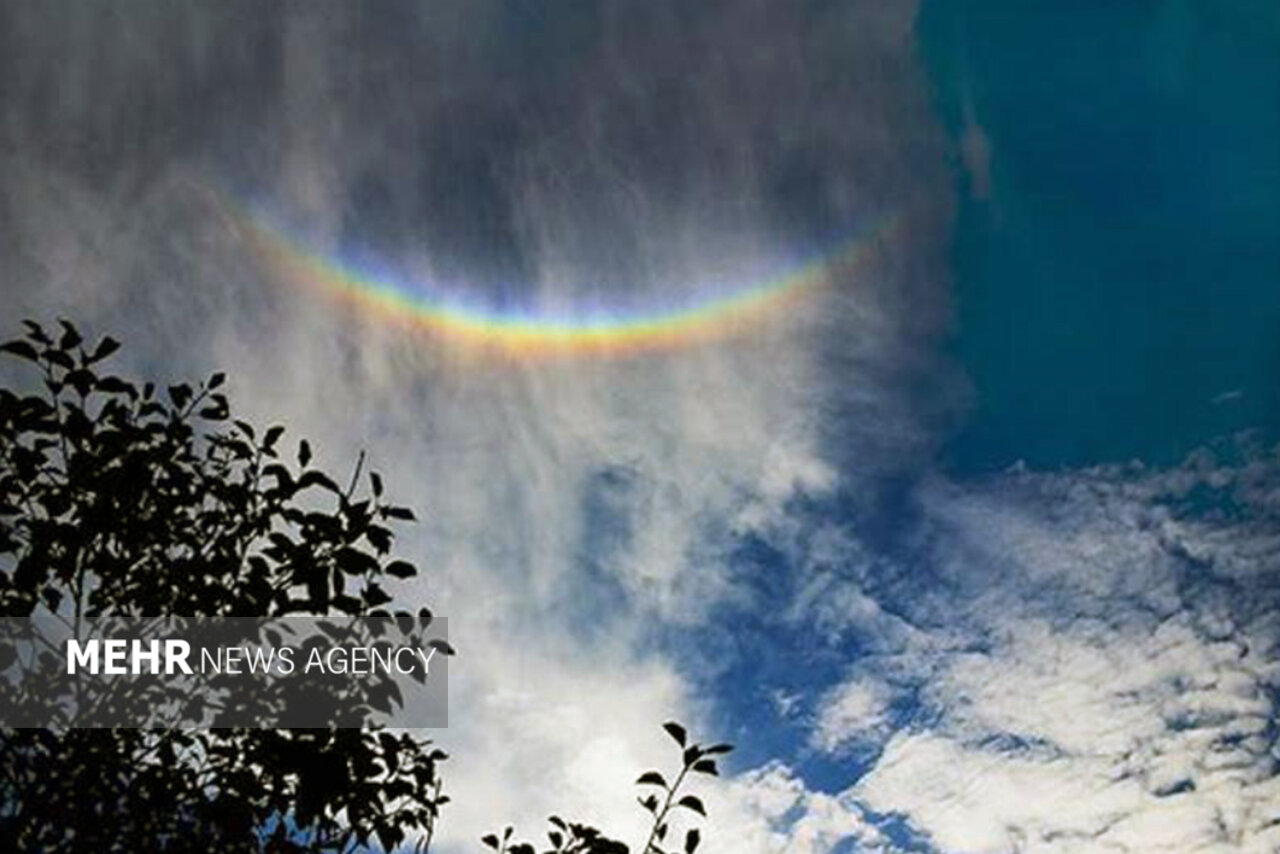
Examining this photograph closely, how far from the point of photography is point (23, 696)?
27.1ft

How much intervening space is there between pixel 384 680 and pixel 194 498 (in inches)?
83.9

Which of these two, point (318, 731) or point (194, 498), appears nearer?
point (318, 731)

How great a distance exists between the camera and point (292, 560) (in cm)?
816

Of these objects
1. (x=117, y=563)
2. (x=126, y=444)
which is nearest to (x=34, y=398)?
(x=126, y=444)

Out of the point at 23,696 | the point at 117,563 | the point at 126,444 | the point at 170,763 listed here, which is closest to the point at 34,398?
the point at 126,444

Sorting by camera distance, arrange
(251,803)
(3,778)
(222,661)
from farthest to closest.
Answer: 1. (222,661)
2. (251,803)
3. (3,778)

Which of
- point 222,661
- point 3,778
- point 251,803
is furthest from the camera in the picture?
point 222,661

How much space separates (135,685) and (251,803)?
4.11ft

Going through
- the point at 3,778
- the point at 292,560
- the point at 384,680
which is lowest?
the point at 3,778

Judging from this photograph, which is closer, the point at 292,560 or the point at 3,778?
the point at 3,778

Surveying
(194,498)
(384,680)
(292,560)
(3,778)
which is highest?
(194,498)

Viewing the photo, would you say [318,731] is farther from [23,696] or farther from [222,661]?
[23,696]

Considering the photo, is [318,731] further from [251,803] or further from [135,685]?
[135,685]

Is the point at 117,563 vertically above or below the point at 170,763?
above
